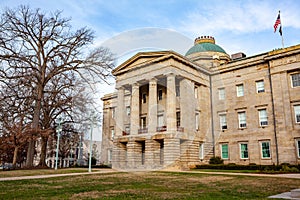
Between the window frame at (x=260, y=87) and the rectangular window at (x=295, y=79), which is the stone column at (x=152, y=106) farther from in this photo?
the rectangular window at (x=295, y=79)

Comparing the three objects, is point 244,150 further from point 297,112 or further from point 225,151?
point 297,112

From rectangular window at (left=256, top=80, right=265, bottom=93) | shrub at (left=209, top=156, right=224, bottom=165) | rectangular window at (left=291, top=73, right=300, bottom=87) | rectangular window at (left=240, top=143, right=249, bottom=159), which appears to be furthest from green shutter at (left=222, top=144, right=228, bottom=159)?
rectangular window at (left=291, top=73, right=300, bottom=87)

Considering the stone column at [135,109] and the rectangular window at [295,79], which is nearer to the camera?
the rectangular window at [295,79]

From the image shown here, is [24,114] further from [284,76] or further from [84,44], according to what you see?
[284,76]

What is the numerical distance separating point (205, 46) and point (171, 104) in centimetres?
1950

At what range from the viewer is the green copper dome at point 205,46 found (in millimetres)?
46434

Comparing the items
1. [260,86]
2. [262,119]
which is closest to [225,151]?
[262,119]

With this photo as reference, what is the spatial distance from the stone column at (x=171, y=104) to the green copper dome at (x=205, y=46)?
14080 millimetres

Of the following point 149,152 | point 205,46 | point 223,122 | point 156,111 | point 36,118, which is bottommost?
point 149,152

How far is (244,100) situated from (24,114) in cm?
2613

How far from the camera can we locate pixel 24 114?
88.9 feet

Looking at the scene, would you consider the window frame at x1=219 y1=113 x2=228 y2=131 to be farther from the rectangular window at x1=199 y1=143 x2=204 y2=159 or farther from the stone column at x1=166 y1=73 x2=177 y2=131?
the stone column at x1=166 y1=73 x2=177 y2=131

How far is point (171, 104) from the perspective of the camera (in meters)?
32.5

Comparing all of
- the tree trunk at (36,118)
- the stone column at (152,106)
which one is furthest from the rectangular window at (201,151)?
the tree trunk at (36,118)
